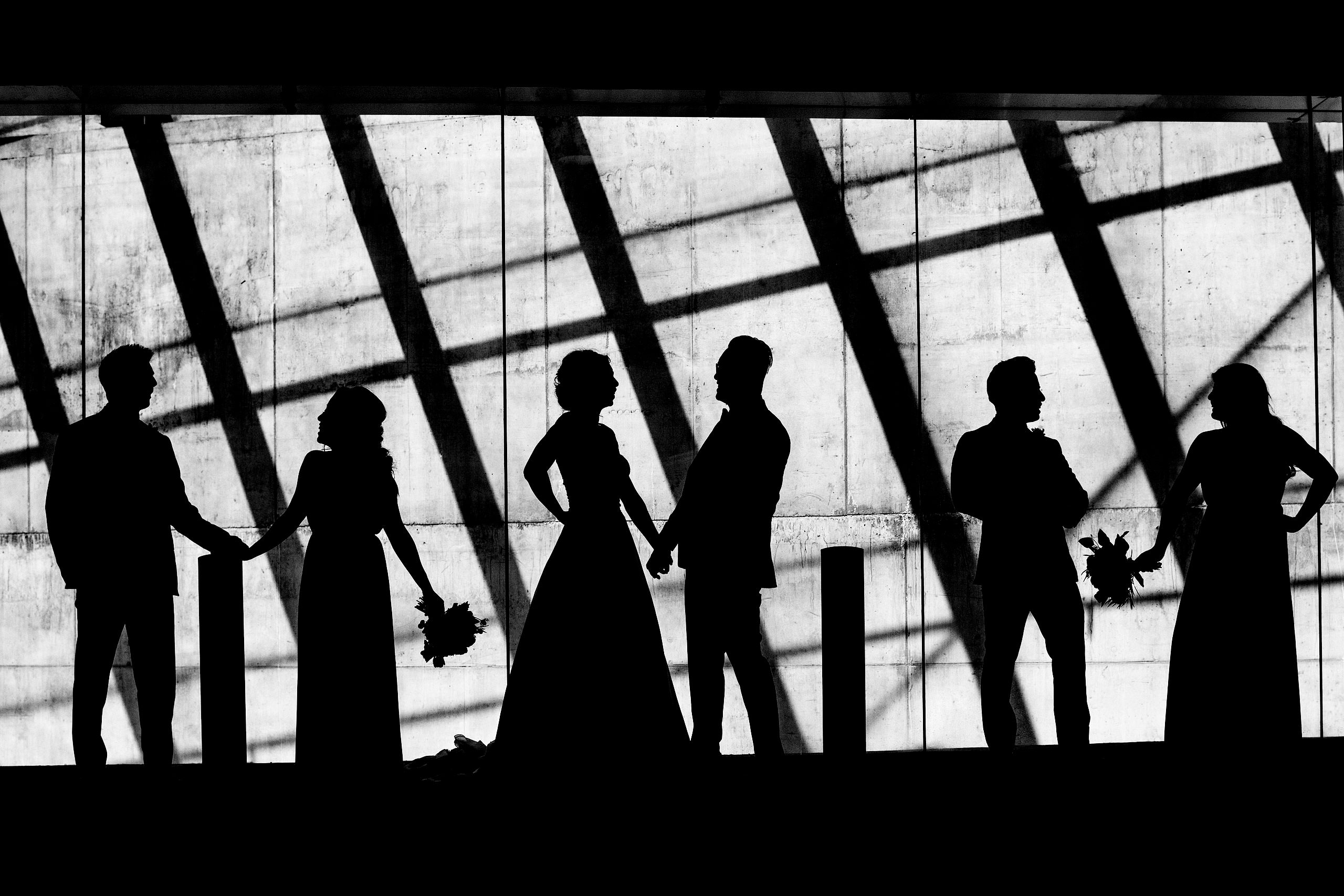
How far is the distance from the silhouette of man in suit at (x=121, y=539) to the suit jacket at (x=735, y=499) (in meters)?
1.79

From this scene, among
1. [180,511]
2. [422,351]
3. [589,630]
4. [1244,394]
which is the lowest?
[589,630]

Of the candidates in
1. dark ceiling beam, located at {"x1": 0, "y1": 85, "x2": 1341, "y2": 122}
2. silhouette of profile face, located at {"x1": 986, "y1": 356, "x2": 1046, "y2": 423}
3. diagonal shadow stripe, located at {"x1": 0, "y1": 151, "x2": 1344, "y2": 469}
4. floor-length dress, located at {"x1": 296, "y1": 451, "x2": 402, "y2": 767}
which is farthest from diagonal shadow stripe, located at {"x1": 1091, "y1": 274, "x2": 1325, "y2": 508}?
floor-length dress, located at {"x1": 296, "y1": 451, "x2": 402, "y2": 767}

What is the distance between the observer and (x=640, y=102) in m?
5.95

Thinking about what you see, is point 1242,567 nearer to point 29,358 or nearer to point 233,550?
point 233,550

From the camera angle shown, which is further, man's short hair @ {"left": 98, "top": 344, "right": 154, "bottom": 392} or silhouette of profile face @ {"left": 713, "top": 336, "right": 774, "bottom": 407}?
silhouette of profile face @ {"left": 713, "top": 336, "right": 774, "bottom": 407}

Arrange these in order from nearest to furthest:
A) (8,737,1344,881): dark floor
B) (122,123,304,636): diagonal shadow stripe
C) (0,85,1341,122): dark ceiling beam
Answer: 1. (8,737,1344,881): dark floor
2. (0,85,1341,122): dark ceiling beam
3. (122,123,304,636): diagonal shadow stripe

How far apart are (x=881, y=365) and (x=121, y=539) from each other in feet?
12.2

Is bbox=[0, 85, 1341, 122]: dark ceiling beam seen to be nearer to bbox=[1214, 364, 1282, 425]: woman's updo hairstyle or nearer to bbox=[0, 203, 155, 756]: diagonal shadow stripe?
bbox=[0, 203, 155, 756]: diagonal shadow stripe

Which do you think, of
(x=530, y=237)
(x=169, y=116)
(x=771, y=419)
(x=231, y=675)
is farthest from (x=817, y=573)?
(x=169, y=116)

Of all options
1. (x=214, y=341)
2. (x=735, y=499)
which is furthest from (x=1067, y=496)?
(x=214, y=341)

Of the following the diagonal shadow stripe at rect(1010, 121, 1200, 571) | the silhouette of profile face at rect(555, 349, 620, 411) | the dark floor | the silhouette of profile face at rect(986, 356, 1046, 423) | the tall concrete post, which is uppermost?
the diagonal shadow stripe at rect(1010, 121, 1200, 571)

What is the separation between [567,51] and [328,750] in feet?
10.8

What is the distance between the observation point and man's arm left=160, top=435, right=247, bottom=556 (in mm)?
4586

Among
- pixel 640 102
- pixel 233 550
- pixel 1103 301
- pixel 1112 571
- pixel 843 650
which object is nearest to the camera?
pixel 843 650
